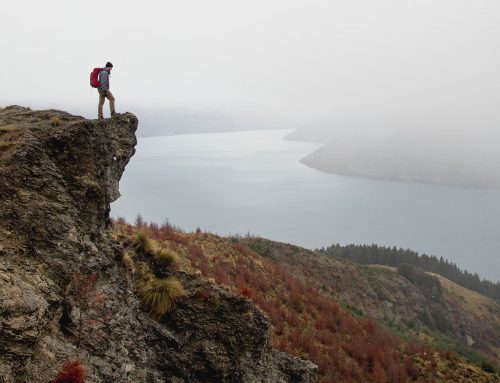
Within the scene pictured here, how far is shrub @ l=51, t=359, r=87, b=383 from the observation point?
4.81 meters

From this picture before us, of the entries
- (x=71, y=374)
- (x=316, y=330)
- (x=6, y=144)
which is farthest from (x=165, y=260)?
(x=316, y=330)

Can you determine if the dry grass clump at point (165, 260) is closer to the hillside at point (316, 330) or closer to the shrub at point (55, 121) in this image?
the hillside at point (316, 330)

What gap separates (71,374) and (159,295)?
10.6 feet

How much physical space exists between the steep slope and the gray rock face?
72.7 ft

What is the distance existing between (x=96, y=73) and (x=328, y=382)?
1288 centimetres

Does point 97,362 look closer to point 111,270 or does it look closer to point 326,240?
point 111,270

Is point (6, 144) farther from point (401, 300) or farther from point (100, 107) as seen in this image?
point (401, 300)

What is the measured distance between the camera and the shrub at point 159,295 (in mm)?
7902

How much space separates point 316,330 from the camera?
704 inches

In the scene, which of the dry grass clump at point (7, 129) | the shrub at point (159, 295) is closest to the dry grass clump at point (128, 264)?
the shrub at point (159, 295)

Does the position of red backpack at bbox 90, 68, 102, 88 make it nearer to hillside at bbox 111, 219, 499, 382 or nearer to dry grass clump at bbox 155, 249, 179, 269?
hillside at bbox 111, 219, 499, 382

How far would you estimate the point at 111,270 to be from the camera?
24.1 ft

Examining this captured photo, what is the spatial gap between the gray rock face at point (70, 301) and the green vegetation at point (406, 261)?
98.4 metres

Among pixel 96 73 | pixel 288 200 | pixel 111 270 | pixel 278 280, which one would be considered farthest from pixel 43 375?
pixel 288 200
